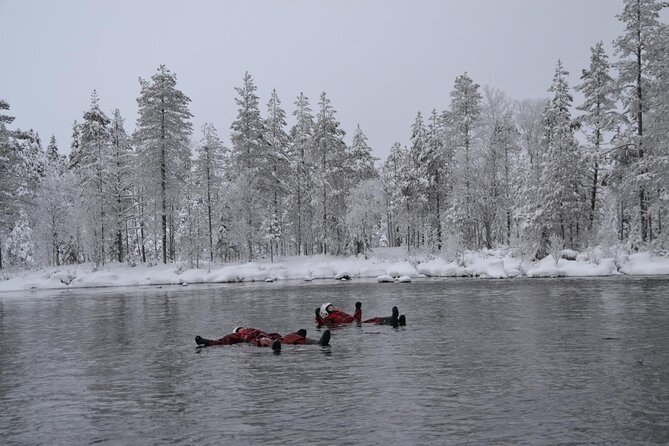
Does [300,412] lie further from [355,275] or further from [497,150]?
[497,150]

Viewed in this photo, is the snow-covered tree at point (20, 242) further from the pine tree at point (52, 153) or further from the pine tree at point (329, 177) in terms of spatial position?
the pine tree at point (329, 177)

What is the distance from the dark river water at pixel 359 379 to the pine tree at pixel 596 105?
19.3m

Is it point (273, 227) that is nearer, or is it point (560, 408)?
point (560, 408)

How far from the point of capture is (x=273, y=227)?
194 feet

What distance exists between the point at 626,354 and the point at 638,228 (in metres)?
27.9

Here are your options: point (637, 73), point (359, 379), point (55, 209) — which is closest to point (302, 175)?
point (55, 209)

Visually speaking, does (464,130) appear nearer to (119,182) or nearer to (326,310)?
(119,182)

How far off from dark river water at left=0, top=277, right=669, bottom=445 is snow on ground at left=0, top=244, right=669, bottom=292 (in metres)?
15.2

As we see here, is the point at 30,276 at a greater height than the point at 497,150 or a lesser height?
lesser

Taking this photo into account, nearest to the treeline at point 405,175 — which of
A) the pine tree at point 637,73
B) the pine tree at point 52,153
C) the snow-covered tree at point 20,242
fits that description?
the pine tree at point 637,73

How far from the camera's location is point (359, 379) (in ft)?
35.9

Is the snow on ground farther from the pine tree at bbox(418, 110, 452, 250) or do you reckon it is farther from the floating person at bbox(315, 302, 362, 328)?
the floating person at bbox(315, 302, 362, 328)

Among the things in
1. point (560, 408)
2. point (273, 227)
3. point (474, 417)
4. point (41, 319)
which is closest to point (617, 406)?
point (560, 408)

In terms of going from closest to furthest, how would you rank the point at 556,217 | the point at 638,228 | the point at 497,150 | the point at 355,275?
1. the point at 638,228
2. the point at 556,217
3. the point at 355,275
4. the point at 497,150
